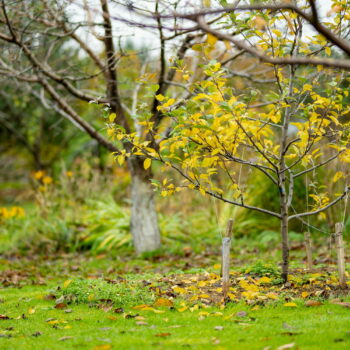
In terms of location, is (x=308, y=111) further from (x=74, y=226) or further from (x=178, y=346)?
(x=74, y=226)

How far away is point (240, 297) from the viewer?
12.0 feet

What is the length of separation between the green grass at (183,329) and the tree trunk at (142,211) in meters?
3.36

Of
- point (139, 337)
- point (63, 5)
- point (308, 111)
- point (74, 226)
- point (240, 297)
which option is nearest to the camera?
point (139, 337)

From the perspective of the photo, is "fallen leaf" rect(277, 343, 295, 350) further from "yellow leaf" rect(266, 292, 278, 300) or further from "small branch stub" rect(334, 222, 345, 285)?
"small branch stub" rect(334, 222, 345, 285)

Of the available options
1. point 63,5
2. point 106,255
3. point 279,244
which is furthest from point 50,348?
point 279,244

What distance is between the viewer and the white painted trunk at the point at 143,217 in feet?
23.0

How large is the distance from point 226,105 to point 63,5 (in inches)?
130

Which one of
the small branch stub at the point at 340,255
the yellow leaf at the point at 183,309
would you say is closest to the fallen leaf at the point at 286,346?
the yellow leaf at the point at 183,309

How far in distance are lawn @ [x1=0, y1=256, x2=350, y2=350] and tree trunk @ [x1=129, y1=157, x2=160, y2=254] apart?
2356 mm

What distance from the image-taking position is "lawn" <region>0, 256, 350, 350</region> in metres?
2.70

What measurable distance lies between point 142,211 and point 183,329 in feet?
13.6

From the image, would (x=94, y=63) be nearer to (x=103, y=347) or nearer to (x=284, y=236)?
(x=284, y=236)

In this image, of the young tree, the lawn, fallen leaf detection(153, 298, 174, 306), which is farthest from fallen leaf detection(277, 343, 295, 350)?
the young tree

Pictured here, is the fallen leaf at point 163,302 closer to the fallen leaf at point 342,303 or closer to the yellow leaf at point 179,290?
the yellow leaf at point 179,290
